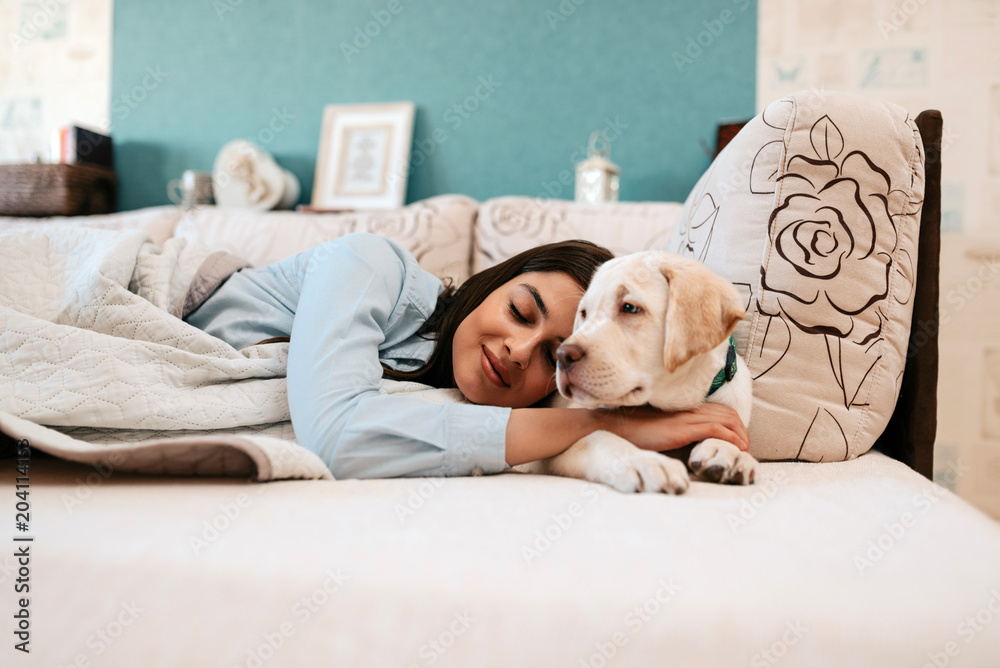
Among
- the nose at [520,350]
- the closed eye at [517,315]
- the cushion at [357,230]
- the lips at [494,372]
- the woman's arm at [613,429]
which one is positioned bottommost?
the woman's arm at [613,429]

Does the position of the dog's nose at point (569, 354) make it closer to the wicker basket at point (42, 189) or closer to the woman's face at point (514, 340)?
the woman's face at point (514, 340)

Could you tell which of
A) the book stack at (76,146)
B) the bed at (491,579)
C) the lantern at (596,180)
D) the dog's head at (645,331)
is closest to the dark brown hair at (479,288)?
the dog's head at (645,331)

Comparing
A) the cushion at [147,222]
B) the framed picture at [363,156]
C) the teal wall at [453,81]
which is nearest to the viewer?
the cushion at [147,222]

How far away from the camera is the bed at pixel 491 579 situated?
0.50 meters

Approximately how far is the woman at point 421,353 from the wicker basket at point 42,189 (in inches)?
69.2

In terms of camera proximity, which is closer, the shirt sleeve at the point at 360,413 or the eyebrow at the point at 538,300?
the shirt sleeve at the point at 360,413

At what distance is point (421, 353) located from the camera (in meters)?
1.18

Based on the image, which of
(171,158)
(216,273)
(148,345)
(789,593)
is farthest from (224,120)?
(789,593)

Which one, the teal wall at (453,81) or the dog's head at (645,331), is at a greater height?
the teal wall at (453,81)

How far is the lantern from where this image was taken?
211 cm

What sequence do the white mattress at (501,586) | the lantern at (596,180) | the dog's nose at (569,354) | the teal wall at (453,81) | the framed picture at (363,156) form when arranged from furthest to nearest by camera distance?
the framed picture at (363,156) < the teal wall at (453,81) < the lantern at (596,180) < the dog's nose at (569,354) < the white mattress at (501,586)

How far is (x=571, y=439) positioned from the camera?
2.90 ft

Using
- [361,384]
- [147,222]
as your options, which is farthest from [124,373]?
[147,222]

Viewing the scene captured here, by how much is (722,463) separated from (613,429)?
0.53 ft
